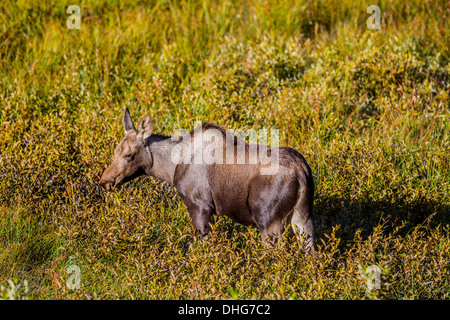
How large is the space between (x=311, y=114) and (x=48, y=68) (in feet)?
14.7

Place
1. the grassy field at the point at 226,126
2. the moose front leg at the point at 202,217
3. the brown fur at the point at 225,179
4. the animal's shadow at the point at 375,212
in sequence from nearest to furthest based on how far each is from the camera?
the grassy field at the point at 226,126
the brown fur at the point at 225,179
the moose front leg at the point at 202,217
the animal's shadow at the point at 375,212

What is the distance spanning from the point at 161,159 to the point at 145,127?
391mm

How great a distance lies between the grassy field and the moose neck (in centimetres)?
49

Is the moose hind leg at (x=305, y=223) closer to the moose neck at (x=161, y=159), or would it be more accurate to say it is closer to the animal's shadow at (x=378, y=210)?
the animal's shadow at (x=378, y=210)

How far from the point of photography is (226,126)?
24.6 ft

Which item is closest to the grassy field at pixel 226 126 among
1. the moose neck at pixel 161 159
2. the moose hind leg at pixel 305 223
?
the moose hind leg at pixel 305 223

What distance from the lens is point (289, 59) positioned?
9320 mm

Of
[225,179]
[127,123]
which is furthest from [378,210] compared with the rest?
[127,123]

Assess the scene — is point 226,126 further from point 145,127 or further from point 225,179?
point 225,179

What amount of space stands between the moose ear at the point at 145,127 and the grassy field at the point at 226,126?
2.53ft

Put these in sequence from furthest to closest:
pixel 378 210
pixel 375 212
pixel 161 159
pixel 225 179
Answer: pixel 378 210 → pixel 375 212 → pixel 161 159 → pixel 225 179

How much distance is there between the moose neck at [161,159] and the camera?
240 inches

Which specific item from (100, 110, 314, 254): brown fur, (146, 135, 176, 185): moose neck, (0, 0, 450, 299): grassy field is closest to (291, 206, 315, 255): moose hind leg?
(100, 110, 314, 254): brown fur
